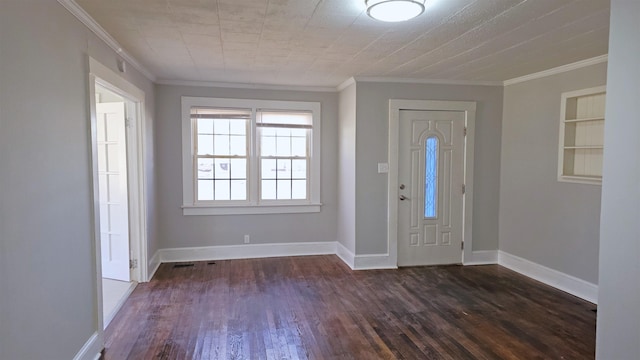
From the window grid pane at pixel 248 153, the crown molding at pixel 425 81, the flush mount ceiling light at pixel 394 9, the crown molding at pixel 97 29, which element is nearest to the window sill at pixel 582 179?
the crown molding at pixel 425 81

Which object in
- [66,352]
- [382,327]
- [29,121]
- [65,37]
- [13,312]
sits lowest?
[382,327]

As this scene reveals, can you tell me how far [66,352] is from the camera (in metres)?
2.24

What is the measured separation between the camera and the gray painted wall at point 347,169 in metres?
4.75

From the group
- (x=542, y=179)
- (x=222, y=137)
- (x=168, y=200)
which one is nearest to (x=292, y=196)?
(x=222, y=137)

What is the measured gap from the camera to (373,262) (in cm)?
479

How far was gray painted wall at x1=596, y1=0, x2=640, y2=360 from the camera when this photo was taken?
5.21ft

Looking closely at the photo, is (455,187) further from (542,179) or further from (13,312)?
(13,312)

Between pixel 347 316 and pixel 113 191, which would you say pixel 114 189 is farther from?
pixel 347 316

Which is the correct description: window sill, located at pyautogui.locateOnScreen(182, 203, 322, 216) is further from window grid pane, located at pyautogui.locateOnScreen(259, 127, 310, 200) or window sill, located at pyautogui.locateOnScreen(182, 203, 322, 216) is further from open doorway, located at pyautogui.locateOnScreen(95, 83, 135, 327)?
open doorway, located at pyautogui.locateOnScreen(95, 83, 135, 327)

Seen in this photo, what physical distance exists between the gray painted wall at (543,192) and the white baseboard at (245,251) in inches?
96.9

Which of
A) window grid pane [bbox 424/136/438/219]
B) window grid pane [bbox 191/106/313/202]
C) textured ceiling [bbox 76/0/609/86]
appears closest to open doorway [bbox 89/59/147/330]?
textured ceiling [bbox 76/0/609/86]

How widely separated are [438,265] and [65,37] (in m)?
4.50

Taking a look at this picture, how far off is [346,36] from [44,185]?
87.7 inches

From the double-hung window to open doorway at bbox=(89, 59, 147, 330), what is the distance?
0.93 metres
